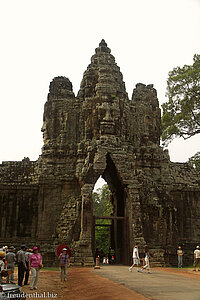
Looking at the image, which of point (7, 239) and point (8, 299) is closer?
point (8, 299)

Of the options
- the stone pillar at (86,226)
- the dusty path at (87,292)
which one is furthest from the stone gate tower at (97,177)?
the dusty path at (87,292)

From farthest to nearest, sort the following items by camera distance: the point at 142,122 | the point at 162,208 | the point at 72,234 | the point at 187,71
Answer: the point at 187,71
the point at 142,122
the point at 162,208
the point at 72,234

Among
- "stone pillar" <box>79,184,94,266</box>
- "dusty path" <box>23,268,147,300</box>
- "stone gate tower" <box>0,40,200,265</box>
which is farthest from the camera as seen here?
"stone gate tower" <box>0,40,200,265</box>

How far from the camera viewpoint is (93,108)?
21.8 m

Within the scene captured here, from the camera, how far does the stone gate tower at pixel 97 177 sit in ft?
63.0

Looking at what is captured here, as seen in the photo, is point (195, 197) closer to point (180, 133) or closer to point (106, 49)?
point (180, 133)

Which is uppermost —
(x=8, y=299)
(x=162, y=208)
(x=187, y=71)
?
(x=187, y=71)

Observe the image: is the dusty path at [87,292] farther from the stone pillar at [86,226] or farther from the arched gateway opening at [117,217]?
the arched gateway opening at [117,217]

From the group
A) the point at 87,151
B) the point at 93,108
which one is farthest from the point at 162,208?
the point at 93,108

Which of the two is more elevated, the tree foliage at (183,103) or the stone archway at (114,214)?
the tree foliage at (183,103)

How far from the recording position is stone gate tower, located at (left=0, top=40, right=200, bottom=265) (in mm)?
19203

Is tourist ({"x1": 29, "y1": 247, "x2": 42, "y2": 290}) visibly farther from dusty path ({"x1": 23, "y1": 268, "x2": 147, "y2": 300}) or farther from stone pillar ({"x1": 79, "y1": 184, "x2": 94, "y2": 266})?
stone pillar ({"x1": 79, "y1": 184, "x2": 94, "y2": 266})

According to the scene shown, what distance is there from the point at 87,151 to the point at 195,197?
8.86 metres

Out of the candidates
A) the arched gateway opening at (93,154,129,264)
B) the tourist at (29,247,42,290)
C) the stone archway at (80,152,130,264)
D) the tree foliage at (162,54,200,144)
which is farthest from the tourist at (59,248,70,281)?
the tree foliage at (162,54,200,144)
